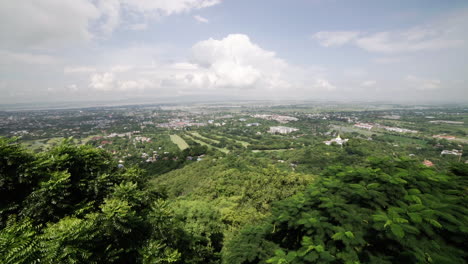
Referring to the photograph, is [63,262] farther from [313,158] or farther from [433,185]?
[313,158]

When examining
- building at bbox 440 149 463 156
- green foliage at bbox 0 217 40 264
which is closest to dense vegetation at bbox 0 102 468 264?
green foliage at bbox 0 217 40 264

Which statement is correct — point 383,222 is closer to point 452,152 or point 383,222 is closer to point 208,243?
point 208,243

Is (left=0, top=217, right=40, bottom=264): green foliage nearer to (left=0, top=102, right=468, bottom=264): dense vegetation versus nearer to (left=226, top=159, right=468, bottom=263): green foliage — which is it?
(left=0, top=102, right=468, bottom=264): dense vegetation

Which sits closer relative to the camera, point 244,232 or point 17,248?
point 17,248

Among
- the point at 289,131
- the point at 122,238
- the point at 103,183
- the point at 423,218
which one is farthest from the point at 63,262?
the point at 289,131

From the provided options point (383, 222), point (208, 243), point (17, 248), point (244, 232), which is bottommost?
point (208, 243)

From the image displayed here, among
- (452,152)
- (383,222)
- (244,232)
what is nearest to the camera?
(383,222)

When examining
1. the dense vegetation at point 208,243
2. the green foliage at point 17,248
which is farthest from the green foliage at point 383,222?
the green foliage at point 17,248

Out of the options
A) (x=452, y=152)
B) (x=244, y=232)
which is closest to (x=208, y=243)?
(x=244, y=232)

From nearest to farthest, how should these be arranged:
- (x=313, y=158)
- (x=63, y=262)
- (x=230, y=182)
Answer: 1. (x=63, y=262)
2. (x=230, y=182)
3. (x=313, y=158)

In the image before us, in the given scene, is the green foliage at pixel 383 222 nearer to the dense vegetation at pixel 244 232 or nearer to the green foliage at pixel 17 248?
the dense vegetation at pixel 244 232

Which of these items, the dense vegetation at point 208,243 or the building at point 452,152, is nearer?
the dense vegetation at point 208,243
